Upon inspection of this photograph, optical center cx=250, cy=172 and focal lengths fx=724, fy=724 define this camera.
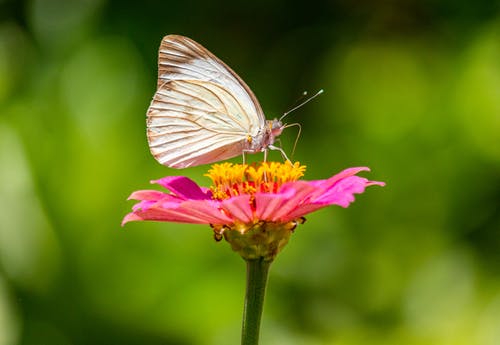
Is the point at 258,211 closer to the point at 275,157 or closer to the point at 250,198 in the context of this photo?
the point at 250,198

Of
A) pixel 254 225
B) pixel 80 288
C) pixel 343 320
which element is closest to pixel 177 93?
pixel 254 225

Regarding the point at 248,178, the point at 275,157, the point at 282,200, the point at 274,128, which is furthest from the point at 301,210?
the point at 275,157

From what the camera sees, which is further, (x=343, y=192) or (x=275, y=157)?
(x=275, y=157)

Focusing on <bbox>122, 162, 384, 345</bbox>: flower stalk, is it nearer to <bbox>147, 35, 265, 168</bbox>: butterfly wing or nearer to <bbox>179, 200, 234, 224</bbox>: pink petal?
<bbox>179, 200, 234, 224</bbox>: pink petal

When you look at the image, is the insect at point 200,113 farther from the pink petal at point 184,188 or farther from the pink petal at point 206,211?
the pink petal at point 206,211

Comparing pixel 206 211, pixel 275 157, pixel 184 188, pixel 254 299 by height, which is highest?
pixel 275 157
